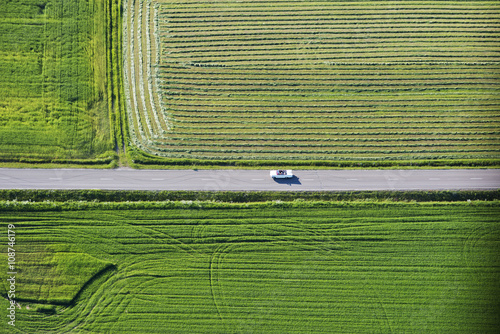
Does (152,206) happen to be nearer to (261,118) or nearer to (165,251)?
(165,251)

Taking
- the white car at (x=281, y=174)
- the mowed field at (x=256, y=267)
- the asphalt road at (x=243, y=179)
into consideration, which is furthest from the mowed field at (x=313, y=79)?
the mowed field at (x=256, y=267)

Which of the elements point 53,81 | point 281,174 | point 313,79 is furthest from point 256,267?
point 53,81

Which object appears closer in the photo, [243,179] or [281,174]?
[281,174]

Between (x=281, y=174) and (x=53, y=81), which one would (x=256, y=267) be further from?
(x=53, y=81)

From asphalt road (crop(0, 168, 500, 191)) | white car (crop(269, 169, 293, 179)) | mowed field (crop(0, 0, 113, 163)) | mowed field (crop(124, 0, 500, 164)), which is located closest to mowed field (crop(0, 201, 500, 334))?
asphalt road (crop(0, 168, 500, 191))

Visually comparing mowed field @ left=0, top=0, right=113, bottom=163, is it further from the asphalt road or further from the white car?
the white car

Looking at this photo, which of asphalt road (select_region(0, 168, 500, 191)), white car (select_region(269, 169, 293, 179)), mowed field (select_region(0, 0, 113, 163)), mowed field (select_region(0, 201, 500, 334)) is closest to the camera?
mowed field (select_region(0, 201, 500, 334))
